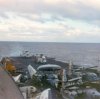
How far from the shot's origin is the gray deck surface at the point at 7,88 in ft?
8.19

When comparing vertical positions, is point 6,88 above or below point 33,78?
above

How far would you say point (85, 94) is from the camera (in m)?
22.6

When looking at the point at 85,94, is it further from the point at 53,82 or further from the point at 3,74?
the point at 3,74

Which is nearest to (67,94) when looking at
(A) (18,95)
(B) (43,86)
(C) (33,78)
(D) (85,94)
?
(D) (85,94)

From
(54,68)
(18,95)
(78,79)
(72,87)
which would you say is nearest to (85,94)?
(72,87)

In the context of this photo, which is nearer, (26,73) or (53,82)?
(53,82)

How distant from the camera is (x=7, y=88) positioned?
256cm

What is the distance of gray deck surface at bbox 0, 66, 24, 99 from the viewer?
250 centimetres

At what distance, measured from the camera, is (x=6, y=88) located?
8.34ft

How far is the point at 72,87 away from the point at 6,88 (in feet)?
77.3

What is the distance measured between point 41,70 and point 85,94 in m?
8.77

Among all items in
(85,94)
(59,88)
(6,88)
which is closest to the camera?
(6,88)

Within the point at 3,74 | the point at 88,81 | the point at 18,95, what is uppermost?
the point at 3,74

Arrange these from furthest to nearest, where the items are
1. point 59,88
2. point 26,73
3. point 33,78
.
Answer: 1. point 26,73
2. point 33,78
3. point 59,88
